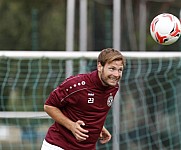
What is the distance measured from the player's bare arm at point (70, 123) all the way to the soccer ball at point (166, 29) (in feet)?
4.14

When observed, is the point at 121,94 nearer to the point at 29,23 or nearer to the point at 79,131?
the point at 79,131

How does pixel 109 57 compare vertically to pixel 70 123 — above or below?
above

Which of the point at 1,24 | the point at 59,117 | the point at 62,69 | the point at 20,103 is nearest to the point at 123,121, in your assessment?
the point at 62,69

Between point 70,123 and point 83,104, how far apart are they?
0.21 meters

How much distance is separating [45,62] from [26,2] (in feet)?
49.5

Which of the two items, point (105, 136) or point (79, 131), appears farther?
point (105, 136)

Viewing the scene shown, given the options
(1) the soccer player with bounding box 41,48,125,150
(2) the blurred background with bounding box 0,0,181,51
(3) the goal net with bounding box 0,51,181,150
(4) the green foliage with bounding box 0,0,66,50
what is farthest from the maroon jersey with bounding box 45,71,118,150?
(4) the green foliage with bounding box 0,0,66,50

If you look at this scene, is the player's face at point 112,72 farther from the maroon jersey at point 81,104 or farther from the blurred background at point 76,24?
the blurred background at point 76,24

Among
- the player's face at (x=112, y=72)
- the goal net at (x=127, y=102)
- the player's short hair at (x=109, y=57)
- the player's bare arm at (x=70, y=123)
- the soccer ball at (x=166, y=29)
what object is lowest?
the goal net at (x=127, y=102)

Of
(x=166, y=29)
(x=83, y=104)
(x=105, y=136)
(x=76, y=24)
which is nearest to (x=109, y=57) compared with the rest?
(x=83, y=104)

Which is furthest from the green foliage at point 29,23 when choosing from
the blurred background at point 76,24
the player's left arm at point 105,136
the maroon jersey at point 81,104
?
the maroon jersey at point 81,104

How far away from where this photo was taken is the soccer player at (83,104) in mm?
5312

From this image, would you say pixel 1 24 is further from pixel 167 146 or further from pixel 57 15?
pixel 167 146

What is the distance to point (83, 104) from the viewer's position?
5426 mm
